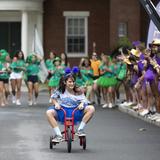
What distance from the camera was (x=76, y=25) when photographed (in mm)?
36344

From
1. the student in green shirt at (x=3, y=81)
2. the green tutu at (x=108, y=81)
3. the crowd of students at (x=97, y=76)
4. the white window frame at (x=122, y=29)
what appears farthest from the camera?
the white window frame at (x=122, y=29)

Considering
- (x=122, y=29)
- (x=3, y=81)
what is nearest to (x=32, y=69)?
(x=3, y=81)

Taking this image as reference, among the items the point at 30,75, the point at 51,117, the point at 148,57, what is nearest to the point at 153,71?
the point at 148,57

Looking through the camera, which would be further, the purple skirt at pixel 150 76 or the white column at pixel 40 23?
the white column at pixel 40 23

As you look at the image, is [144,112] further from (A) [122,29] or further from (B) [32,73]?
(A) [122,29]

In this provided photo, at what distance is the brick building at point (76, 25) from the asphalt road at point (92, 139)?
1585 centimetres

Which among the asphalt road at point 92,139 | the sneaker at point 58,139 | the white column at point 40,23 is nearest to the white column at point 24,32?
the white column at point 40,23

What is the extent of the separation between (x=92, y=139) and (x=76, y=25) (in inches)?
911

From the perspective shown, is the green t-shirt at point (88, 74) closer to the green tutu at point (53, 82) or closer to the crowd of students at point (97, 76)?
the crowd of students at point (97, 76)

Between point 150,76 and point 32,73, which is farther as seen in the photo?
point 32,73

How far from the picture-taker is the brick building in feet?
114

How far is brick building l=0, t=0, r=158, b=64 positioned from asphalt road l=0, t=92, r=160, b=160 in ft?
52.0

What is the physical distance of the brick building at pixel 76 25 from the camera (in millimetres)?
34844

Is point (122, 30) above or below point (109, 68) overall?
above
